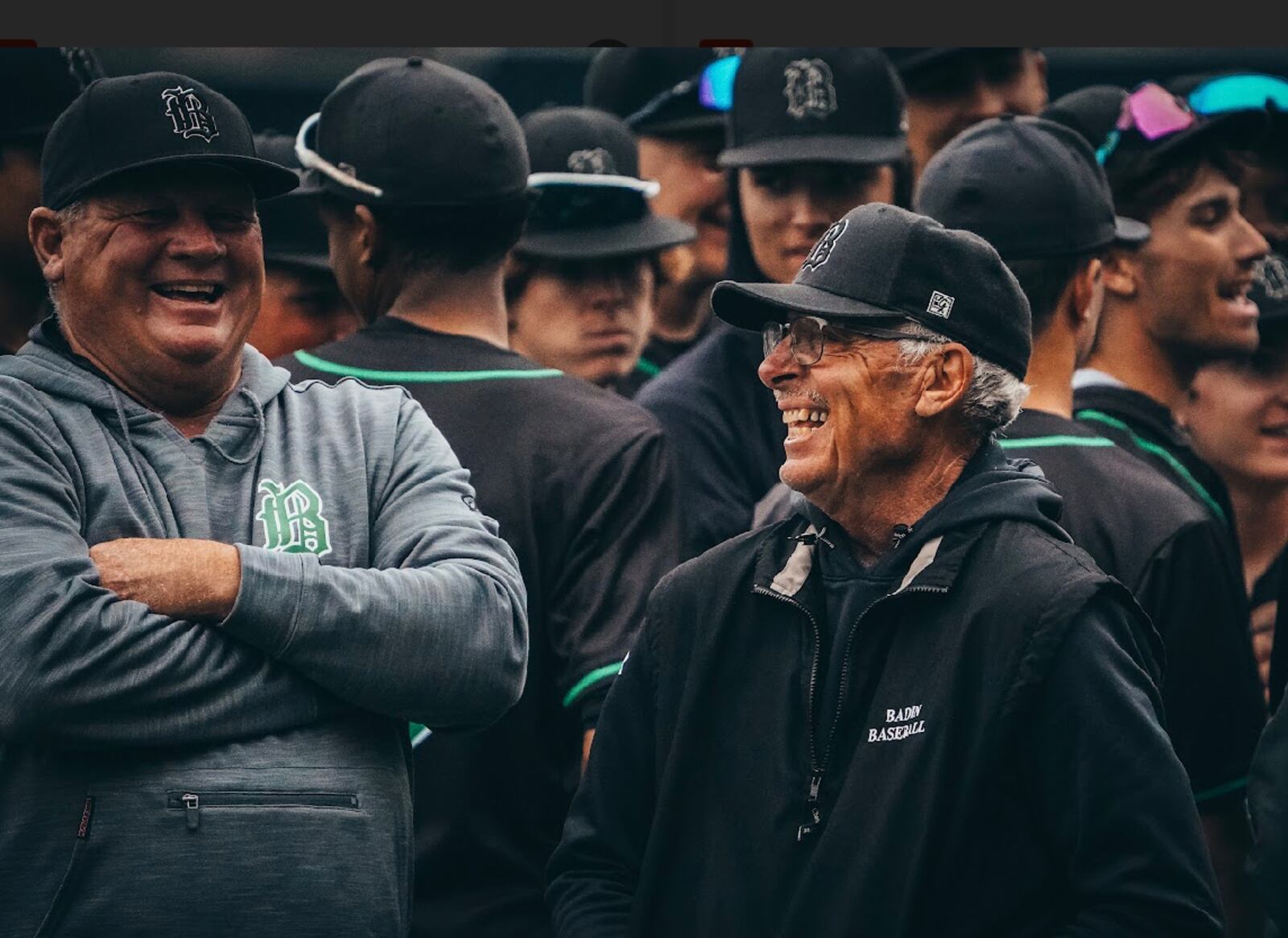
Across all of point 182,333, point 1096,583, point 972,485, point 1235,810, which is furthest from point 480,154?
point 1235,810

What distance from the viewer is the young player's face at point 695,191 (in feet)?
18.7

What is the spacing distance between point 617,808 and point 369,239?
131 centimetres

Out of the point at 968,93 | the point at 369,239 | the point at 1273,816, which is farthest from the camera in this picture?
the point at 968,93

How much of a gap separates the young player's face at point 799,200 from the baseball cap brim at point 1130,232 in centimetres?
56

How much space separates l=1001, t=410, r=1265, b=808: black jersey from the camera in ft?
10.8

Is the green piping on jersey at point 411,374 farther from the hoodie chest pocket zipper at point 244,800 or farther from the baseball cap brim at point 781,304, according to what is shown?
the hoodie chest pocket zipper at point 244,800

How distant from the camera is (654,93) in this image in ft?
19.3

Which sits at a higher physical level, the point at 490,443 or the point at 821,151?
the point at 821,151

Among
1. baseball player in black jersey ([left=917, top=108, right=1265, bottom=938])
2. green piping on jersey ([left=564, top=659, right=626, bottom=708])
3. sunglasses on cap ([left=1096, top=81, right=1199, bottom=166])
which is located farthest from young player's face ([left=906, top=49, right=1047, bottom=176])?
green piping on jersey ([left=564, top=659, right=626, bottom=708])

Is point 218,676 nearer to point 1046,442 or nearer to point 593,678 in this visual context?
point 593,678

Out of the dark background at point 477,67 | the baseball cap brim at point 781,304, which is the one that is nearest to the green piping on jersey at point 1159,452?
the dark background at point 477,67

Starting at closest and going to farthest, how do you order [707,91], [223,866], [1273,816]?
1. [223,866]
2. [1273,816]
3. [707,91]

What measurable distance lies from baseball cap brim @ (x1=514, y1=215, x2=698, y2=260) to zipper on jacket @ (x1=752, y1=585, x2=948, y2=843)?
7.31ft

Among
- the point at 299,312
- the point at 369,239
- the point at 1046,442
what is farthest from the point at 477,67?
the point at 1046,442
